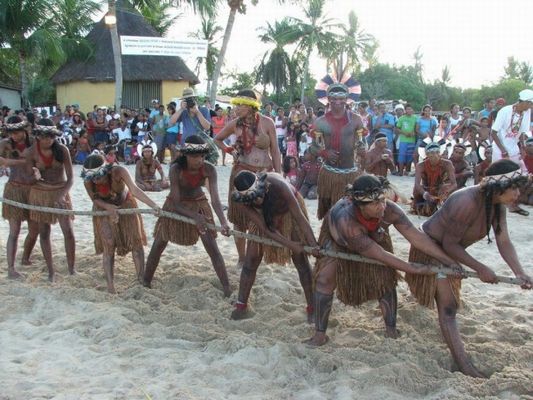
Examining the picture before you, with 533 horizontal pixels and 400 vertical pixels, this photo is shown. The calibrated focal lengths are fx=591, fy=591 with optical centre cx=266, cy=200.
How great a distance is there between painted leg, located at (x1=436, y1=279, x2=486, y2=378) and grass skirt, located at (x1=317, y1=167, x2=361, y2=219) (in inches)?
70.7

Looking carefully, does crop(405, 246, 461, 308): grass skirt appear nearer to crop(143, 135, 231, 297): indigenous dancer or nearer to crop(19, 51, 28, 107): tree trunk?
crop(143, 135, 231, 297): indigenous dancer

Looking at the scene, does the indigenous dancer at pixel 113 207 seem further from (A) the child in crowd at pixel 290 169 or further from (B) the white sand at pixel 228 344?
(A) the child in crowd at pixel 290 169

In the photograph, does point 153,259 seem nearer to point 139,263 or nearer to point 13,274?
point 139,263

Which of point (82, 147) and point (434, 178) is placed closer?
point (434, 178)

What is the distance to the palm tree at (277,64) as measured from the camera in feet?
110

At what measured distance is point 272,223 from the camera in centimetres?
421

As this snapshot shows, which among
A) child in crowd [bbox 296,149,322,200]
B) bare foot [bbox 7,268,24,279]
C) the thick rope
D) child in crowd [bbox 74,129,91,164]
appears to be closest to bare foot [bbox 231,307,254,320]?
the thick rope

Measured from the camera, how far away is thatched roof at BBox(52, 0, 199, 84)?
20.5m

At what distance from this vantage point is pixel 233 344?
3734 millimetres

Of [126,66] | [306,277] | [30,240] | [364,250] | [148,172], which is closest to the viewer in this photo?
[364,250]

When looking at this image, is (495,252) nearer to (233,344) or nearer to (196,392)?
(233,344)

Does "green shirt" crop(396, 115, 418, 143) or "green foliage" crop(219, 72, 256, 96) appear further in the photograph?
"green foliage" crop(219, 72, 256, 96)

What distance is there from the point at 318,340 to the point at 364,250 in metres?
0.71

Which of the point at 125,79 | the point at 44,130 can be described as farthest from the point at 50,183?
the point at 125,79
